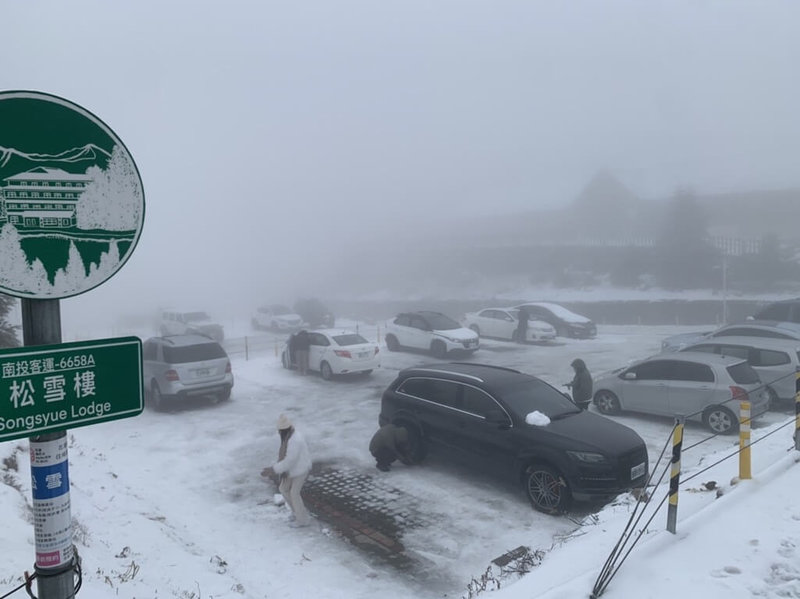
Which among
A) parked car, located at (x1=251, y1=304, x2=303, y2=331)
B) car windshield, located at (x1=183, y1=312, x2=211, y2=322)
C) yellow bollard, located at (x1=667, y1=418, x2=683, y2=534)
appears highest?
yellow bollard, located at (x1=667, y1=418, x2=683, y2=534)

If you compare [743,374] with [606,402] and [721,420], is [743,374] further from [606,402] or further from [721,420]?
[606,402]

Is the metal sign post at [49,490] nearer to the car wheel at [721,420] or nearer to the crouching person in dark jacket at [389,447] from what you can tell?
the crouching person in dark jacket at [389,447]

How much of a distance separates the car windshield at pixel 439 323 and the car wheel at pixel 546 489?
46.0ft

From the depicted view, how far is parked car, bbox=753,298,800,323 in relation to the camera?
18.9m

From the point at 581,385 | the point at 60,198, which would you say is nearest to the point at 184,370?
the point at 581,385

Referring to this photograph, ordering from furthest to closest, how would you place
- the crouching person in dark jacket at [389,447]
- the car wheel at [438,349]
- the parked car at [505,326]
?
the parked car at [505,326], the car wheel at [438,349], the crouching person in dark jacket at [389,447]

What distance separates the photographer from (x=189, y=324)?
30.2 m

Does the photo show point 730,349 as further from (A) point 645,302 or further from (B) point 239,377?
(A) point 645,302

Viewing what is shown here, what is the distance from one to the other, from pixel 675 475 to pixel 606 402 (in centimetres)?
819

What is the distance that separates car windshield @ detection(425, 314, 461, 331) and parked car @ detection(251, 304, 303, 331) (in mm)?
13831

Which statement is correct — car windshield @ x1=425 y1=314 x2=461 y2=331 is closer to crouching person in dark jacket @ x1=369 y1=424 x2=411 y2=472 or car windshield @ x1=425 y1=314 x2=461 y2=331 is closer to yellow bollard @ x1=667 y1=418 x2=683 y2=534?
crouching person in dark jacket @ x1=369 y1=424 x2=411 y2=472

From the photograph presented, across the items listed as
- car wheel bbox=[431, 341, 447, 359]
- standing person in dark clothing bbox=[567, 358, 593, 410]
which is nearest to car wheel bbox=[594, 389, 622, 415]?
standing person in dark clothing bbox=[567, 358, 593, 410]

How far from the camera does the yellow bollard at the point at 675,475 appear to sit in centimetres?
495

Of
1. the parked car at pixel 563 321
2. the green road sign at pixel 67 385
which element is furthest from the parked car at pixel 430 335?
the green road sign at pixel 67 385
